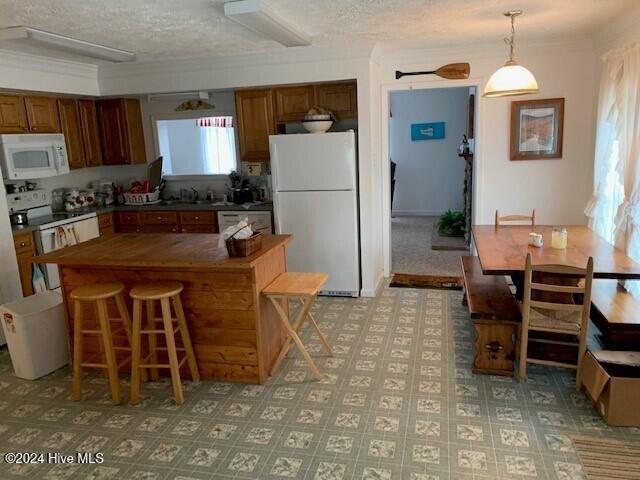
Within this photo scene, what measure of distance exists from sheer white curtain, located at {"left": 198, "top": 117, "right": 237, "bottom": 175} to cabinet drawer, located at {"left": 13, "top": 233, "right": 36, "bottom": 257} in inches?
83.7

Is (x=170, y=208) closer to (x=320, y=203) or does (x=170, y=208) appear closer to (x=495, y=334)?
(x=320, y=203)

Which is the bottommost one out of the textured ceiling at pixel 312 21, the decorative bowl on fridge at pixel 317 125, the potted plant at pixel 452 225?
the potted plant at pixel 452 225

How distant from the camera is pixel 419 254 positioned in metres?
6.44

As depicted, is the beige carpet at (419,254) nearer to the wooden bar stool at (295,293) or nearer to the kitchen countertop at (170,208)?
the kitchen countertop at (170,208)

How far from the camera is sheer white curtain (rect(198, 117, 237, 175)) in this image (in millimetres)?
5707

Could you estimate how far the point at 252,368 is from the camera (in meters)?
3.22

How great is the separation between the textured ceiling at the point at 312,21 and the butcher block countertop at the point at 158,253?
1511 millimetres

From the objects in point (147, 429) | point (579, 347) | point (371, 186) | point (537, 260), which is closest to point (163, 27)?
point (371, 186)

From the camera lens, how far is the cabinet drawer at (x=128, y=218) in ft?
18.1

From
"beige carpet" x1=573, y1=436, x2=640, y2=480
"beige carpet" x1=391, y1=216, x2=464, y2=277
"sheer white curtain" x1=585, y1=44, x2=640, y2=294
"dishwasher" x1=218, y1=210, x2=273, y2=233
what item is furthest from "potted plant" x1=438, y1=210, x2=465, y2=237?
"beige carpet" x1=573, y1=436, x2=640, y2=480

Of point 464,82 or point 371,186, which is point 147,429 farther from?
point 464,82

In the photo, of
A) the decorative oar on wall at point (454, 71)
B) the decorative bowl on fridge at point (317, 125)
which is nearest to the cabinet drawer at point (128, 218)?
the decorative bowl on fridge at point (317, 125)

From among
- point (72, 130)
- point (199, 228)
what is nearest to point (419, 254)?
point (199, 228)

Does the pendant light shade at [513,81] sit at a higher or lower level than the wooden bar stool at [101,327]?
higher
